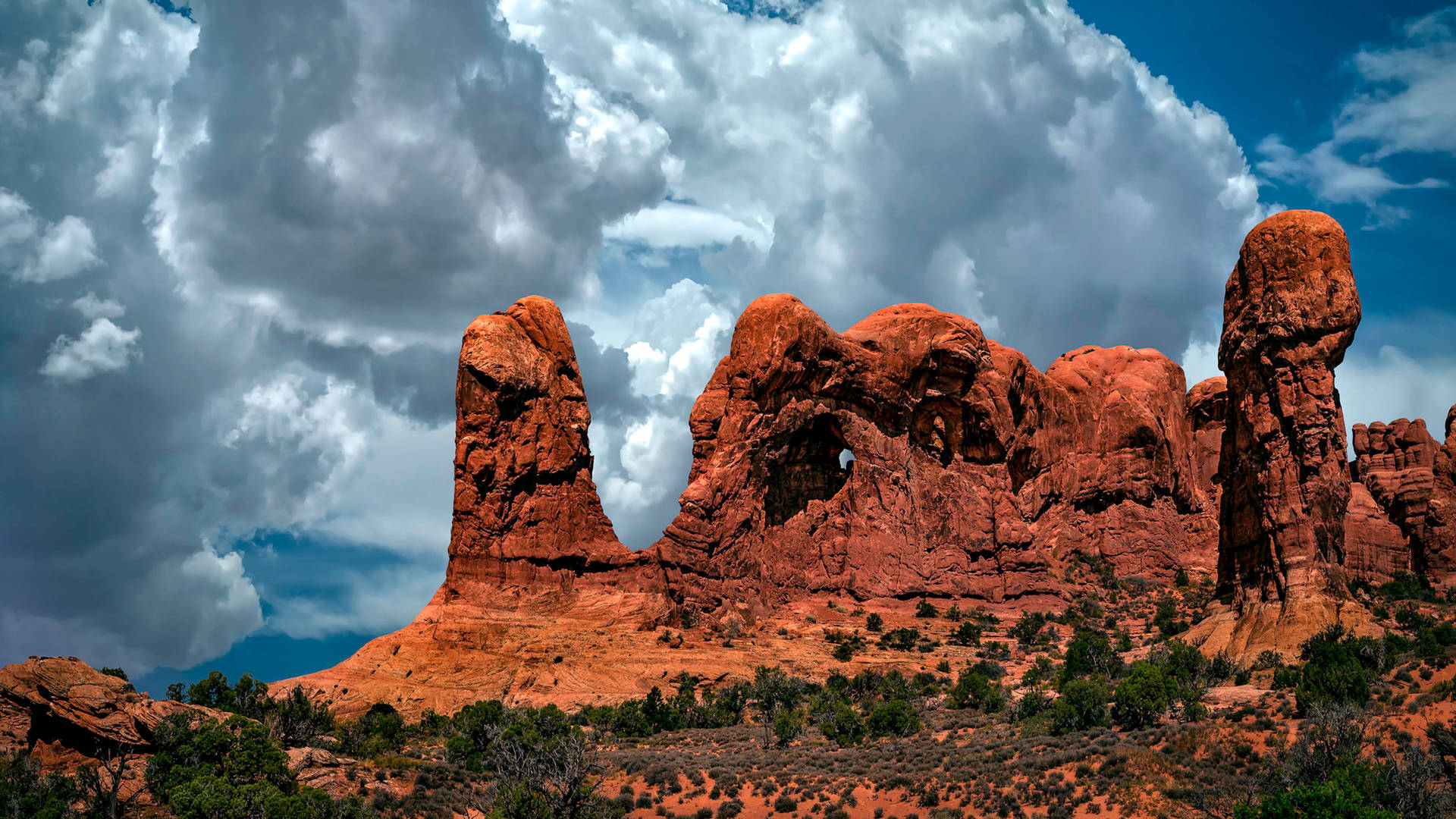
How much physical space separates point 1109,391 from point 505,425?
4876cm

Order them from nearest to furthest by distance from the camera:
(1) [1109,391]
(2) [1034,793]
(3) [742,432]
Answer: (2) [1034,793]
(3) [742,432]
(1) [1109,391]

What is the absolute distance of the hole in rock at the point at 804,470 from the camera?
7100cm

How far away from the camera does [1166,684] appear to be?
4122cm

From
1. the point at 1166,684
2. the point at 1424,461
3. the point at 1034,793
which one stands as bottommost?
the point at 1034,793

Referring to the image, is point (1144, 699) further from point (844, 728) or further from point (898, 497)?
point (898, 497)

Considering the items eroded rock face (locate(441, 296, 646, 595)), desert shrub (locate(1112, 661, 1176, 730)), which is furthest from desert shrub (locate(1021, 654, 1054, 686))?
eroded rock face (locate(441, 296, 646, 595))

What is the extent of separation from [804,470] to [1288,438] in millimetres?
30833

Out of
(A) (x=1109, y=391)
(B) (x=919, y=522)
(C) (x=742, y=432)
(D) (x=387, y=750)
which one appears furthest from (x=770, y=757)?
(A) (x=1109, y=391)

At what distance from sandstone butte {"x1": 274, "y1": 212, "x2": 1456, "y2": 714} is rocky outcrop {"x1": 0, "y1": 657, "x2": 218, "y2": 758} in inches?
606

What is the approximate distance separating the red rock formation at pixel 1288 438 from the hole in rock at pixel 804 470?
26.1m

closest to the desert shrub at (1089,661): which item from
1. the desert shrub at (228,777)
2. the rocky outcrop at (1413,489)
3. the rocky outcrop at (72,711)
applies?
the rocky outcrop at (1413,489)

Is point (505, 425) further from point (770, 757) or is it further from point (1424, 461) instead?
point (1424, 461)

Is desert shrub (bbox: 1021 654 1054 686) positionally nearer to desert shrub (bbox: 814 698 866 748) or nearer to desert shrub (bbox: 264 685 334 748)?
desert shrub (bbox: 814 698 866 748)

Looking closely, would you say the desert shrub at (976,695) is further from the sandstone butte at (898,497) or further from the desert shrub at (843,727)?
the sandstone butte at (898,497)
